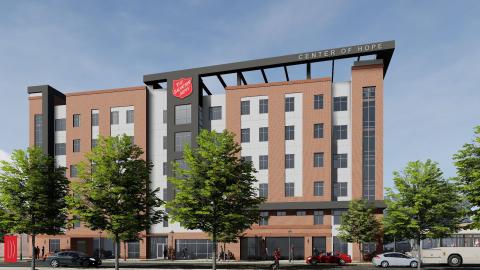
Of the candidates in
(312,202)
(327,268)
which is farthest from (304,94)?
(327,268)

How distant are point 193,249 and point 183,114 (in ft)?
59.3

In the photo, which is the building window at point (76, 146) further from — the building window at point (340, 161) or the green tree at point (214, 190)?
the building window at point (340, 161)

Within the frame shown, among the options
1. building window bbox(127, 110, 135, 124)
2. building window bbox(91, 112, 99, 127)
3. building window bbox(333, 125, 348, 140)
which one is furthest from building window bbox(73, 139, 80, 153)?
building window bbox(333, 125, 348, 140)

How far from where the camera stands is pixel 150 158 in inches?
2562

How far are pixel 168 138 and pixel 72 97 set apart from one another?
16.3 m

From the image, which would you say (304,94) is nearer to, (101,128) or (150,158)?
(150,158)

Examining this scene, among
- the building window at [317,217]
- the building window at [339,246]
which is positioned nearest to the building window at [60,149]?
the building window at [317,217]

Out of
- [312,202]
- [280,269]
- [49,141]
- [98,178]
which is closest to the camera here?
[98,178]

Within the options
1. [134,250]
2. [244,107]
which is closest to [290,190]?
[244,107]

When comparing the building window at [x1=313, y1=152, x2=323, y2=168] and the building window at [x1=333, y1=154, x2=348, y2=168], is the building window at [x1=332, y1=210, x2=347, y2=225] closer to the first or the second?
the building window at [x1=333, y1=154, x2=348, y2=168]

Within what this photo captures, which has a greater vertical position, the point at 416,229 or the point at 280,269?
the point at 416,229

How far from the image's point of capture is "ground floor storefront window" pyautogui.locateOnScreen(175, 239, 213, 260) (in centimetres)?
6194

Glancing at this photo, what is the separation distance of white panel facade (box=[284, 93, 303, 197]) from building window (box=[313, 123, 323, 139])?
65.3 inches

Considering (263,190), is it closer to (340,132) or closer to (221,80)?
(340,132)
